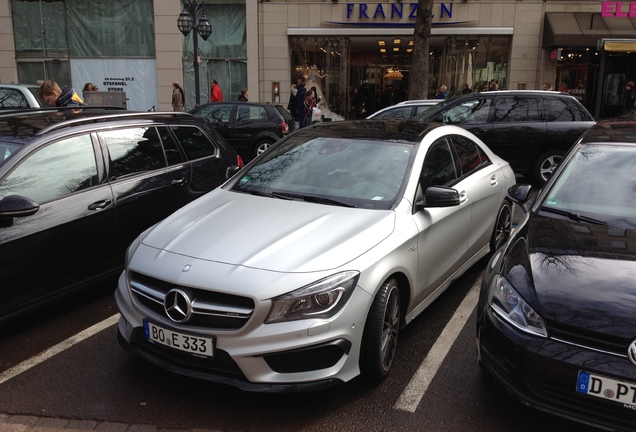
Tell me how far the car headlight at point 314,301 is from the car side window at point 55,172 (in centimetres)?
230

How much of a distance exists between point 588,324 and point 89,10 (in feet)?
75.7

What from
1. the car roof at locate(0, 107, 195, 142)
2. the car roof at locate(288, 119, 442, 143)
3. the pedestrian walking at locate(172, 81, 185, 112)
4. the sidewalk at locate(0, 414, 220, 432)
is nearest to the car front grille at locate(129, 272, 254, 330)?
the sidewalk at locate(0, 414, 220, 432)

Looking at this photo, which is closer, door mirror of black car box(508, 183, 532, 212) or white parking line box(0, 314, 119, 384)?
white parking line box(0, 314, 119, 384)

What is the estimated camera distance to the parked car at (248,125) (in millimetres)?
13922

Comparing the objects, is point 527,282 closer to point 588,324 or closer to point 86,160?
point 588,324

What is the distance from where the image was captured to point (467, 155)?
5117 millimetres

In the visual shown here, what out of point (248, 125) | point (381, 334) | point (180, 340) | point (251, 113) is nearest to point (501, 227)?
point (381, 334)

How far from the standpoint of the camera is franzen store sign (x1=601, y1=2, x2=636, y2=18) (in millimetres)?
19672

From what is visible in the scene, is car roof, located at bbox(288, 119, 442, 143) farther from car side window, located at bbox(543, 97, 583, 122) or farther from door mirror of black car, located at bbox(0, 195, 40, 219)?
car side window, located at bbox(543, 97, 583, 122)

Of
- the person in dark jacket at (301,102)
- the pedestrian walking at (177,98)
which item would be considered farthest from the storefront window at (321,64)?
the pedestrian walking at (177,98)

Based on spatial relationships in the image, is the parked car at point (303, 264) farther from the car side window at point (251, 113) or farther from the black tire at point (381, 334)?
the car side window at point (251, 113)

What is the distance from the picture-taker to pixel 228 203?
407cm

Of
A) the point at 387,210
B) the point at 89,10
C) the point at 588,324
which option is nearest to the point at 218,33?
the point at 89,10

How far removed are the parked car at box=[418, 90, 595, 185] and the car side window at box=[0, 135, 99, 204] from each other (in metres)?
6.83
